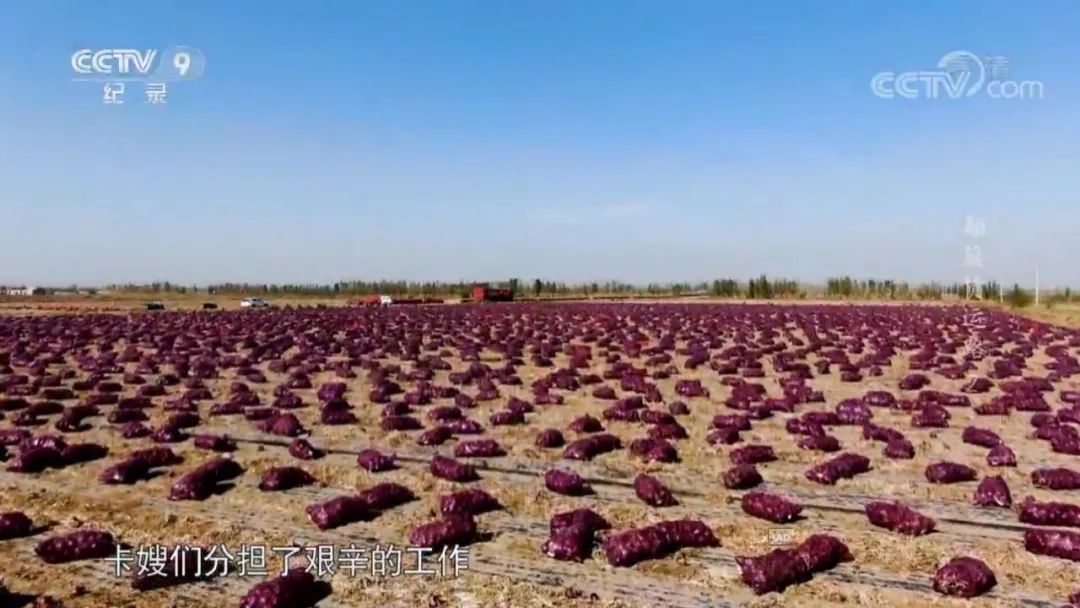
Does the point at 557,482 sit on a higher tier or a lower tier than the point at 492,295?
lower

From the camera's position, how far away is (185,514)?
1002cm

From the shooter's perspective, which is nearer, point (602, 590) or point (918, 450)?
point (602, 590)

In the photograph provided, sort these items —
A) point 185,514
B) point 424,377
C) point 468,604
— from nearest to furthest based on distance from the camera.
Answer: point 468,604 < point 185,514 < point 424,377

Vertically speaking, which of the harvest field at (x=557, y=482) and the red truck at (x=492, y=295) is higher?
the red truck at (x=492, y=295)

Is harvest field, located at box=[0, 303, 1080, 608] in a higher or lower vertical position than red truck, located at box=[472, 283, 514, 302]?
lower

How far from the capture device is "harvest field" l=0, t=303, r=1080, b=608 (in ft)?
25.6

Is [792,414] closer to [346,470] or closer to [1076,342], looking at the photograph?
[346,470]

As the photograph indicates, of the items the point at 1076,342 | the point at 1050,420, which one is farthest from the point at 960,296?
the point at 1050,420

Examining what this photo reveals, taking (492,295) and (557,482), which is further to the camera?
(492,295)

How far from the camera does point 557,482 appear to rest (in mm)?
10875

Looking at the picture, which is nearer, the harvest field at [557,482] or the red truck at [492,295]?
the harvest field at [557,482]

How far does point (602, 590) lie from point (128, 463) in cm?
846

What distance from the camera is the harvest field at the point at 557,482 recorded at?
781 cm

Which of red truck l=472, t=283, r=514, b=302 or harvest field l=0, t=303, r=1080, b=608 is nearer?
harvest field l=0, t=303, r=1080, b=608
